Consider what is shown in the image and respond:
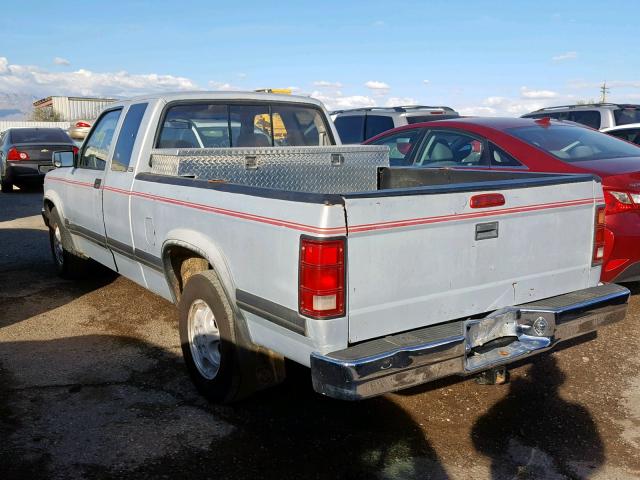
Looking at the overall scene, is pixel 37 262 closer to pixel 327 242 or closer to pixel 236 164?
pixel 236 164

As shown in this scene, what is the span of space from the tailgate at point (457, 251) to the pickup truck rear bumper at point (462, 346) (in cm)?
10

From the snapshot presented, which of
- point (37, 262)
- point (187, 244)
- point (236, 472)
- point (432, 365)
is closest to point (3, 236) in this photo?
point (37, 262)

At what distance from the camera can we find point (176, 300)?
14.6ft

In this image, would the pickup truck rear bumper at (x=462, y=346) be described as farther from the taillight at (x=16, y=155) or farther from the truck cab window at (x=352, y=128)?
the taillight at (x=16, y=155)

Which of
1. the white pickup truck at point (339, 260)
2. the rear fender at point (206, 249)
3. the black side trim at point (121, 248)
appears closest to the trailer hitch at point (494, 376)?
the white pickup truck at point (339, 260)

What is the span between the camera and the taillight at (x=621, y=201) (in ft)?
16.4

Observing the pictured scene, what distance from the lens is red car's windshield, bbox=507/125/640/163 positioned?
5.98m

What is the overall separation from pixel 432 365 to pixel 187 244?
167 cm

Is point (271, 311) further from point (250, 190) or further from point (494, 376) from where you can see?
point (494, 376)

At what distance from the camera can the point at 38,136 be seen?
A: 1608 cm

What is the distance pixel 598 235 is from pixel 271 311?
6.96ft

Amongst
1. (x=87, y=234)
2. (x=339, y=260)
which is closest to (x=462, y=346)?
(x=339, y=260)

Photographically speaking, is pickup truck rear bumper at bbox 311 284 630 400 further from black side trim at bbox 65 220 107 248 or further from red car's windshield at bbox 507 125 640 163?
black side trim at bbox 65 220 107 248

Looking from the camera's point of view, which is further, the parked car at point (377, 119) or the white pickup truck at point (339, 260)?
the parked car at point (377, 119)
